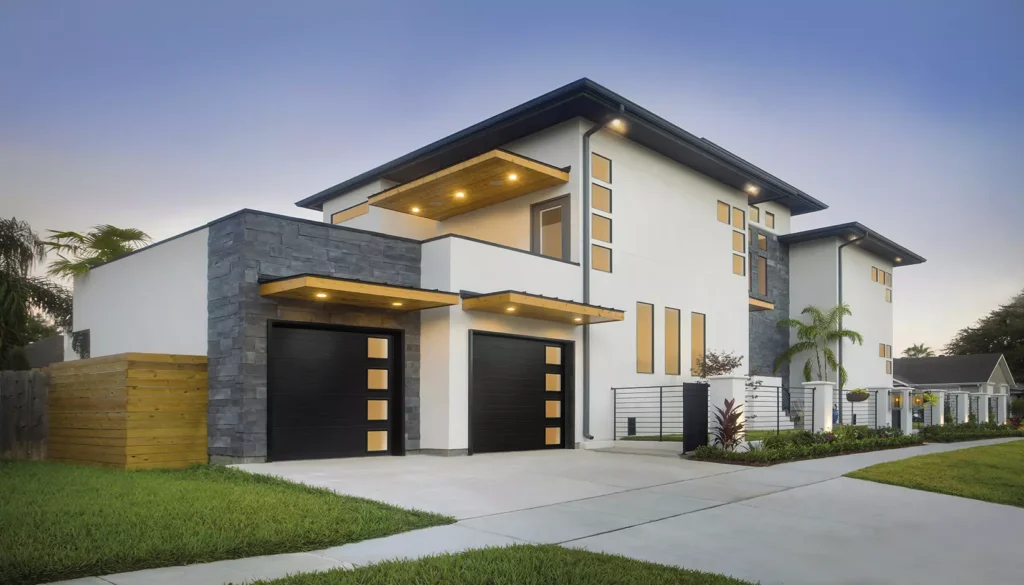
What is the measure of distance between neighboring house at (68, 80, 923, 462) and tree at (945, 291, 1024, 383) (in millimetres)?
43787

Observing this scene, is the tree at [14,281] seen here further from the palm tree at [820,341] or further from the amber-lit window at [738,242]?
the palm tree at [820,341]

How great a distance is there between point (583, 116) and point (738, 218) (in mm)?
7690

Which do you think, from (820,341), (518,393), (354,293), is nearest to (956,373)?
(820,341)

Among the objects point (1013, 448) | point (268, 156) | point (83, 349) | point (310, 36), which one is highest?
point (310, 36)

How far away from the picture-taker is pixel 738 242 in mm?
21953

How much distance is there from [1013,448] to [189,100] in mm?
19420

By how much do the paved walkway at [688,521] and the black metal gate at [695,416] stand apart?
1583 millimetres

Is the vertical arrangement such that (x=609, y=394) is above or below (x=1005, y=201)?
below

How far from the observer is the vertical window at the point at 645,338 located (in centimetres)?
→ 1795

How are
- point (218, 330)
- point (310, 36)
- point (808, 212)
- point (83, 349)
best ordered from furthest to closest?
point (808, 212) < point (83, 349) < point (310, 36) < point (218, 330)

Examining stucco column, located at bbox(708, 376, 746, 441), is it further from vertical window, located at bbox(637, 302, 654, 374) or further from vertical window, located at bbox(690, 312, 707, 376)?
vertical window, located at bbox(690, 312, 707, 376)

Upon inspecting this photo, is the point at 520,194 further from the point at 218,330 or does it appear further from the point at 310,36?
the point at 218,330

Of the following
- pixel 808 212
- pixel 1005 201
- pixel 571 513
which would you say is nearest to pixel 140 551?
pixel 571 513

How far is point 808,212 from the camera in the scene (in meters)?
27.4
